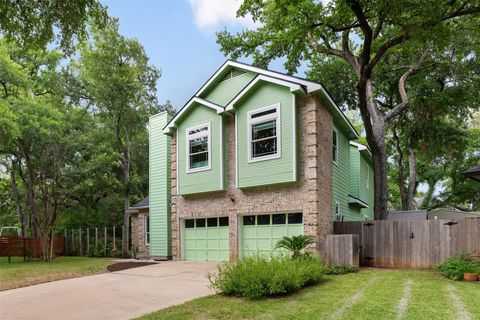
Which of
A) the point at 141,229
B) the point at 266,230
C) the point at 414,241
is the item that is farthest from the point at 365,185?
the point at 141,229

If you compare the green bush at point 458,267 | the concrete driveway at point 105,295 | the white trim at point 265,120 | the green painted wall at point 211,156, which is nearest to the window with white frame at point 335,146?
the white trim at point 265,120

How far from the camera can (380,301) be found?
729cm

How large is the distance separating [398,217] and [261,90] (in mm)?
14881

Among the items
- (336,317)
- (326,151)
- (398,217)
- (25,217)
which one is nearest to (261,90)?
(326,151)

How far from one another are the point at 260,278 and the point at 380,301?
7.62 feet

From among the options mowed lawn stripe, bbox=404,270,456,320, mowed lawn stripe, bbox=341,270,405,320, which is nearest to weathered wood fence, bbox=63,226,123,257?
mowed lawn stripe, bbox=341,270,405,320

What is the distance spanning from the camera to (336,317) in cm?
623

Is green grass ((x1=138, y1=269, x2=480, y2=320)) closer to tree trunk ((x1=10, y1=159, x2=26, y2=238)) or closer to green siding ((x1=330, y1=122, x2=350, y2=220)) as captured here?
green siding ((x1=330, y1=122, x2=350, y2=220))

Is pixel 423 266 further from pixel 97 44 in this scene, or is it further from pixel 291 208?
pixel 97 44

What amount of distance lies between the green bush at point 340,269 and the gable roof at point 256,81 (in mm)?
5895

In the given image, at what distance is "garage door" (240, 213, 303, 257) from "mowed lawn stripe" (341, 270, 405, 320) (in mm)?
4214

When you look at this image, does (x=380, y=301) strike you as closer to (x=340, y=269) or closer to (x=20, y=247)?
(x=340, y=269)

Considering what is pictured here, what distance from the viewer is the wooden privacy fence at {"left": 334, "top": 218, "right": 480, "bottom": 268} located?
11852mm

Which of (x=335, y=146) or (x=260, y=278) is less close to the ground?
(x=335, y=146)
